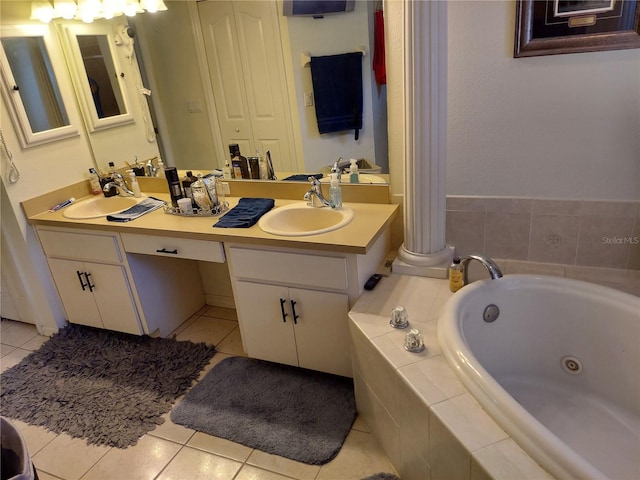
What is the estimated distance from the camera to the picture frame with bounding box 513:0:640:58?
4.98 ft

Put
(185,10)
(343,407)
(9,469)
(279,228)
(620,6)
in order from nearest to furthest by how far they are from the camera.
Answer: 1. (9,469)
2. (620,6)
3. (343,407)
4. (279,228)
5. (185,10)

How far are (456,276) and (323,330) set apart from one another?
600mm

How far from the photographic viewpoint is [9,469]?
1217 mm

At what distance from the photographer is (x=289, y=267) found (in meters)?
1.85

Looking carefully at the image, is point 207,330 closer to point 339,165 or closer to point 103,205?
point 103,205

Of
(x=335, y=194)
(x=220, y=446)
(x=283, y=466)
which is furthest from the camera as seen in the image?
(x=335, y=194)

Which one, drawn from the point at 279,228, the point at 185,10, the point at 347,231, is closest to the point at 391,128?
the point at 347,231

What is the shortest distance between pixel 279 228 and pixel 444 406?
1.09 meters

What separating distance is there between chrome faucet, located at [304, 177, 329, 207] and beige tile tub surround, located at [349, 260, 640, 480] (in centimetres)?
47

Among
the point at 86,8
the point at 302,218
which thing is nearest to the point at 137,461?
the point at 302,218

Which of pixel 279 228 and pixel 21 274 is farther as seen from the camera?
pixel 21 274

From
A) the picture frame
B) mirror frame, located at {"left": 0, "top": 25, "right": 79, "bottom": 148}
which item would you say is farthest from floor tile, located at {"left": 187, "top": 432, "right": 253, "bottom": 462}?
the picture frame

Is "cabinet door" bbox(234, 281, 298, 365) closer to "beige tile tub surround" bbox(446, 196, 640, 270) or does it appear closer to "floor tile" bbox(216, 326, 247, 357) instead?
"floor tile" bbox(216, 326, 247, 357)

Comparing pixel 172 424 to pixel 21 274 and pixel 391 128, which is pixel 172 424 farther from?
pixel 391 128
